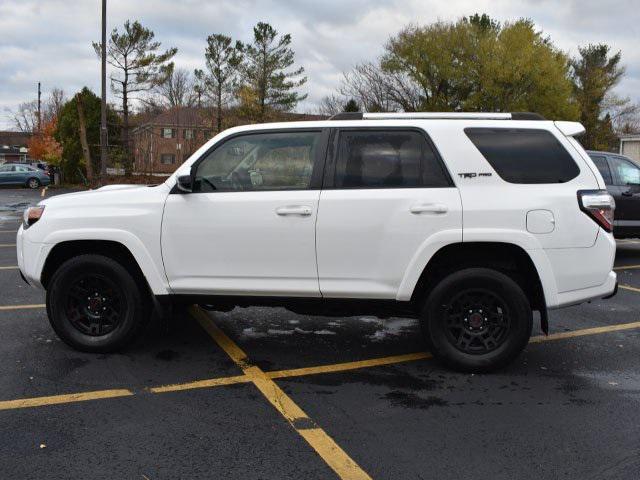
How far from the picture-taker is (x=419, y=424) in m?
3.59

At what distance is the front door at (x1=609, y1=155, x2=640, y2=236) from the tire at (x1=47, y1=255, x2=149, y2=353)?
821cm

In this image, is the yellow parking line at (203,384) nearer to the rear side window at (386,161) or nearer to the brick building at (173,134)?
the rear side window at (386,161)

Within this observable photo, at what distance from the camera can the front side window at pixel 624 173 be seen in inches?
391

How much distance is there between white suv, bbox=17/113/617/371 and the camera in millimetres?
4289

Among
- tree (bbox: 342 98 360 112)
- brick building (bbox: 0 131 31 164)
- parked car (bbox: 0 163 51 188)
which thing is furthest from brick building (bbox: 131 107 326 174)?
brick building (bbox: 0 131 31 164)

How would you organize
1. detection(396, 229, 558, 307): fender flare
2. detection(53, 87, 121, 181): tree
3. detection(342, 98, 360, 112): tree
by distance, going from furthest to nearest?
detection(342, 98, 360, 112): tree < detection(53, 87, 121, 181): tree < detection(396, 229, 558, 307): fender flare

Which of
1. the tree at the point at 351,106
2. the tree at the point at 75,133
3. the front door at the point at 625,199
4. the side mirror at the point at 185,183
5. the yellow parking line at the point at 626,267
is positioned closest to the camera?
the side mirror at the point at 185,183

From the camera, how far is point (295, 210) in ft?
14.3

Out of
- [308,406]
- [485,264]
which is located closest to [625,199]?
[485,264]

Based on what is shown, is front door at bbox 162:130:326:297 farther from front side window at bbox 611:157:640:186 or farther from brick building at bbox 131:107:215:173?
brick building at bbox 131:107:215:173

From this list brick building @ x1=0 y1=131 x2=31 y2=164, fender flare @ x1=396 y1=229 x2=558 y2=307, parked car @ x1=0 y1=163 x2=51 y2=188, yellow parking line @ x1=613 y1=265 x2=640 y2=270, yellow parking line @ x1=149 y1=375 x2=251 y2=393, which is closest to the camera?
yellow parking line @ x1=149 y1=375 x2=251 y2=393

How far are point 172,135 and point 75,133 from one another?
27.8m

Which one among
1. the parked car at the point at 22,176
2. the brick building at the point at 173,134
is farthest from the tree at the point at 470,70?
the parked car at the point at 22,176

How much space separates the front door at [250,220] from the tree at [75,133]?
33433 mm
